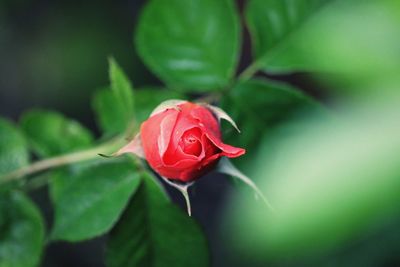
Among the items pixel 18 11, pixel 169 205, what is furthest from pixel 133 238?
pixel 18 11

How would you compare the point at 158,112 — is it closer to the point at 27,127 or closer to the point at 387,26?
the point at 387,26

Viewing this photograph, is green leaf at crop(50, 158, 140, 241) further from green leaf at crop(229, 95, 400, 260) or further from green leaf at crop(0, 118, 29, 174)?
green leaf at crop(229, 95, 400, 260)

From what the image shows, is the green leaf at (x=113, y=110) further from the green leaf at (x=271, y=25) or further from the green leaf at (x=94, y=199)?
the green leaf at (x=271, y=25)

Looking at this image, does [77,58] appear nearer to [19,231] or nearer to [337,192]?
[19,231]

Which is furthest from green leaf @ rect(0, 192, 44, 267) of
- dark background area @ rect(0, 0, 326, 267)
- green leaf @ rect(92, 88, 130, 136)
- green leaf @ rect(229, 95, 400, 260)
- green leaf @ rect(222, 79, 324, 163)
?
dark background area @ rect(0, 0, 326, 267)

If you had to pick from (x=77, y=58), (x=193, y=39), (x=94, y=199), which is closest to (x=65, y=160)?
(x=94, y=199)

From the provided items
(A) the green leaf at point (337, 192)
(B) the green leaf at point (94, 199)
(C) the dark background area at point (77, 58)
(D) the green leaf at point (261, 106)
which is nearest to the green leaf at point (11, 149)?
(B) the green leaf at point (94, 199)
